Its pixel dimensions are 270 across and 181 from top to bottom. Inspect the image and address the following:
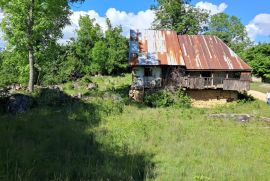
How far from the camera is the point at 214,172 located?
1218cm

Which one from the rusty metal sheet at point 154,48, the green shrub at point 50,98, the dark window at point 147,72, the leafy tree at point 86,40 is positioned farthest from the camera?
the leafy tree at point 86,40

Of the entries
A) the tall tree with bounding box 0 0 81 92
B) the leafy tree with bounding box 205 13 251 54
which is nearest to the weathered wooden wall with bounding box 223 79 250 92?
the tall tree with bounding box 0 0 81 92

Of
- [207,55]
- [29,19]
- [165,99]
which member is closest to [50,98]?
[29,19]

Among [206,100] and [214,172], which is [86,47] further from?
[214,172]

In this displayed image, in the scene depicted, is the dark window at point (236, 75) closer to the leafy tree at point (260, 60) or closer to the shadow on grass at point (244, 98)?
the shadow on grass at point (244, 98)

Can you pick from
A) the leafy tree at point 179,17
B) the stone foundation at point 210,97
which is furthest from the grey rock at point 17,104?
the leafy tree at point 179,17

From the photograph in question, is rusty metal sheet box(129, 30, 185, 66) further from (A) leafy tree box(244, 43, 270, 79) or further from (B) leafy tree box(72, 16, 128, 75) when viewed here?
(A) leafy tree box(244, 43, 270, 79)

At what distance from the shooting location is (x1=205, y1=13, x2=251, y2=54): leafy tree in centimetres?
7425

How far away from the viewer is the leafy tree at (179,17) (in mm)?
49094

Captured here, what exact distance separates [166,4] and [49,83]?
62.5 ft

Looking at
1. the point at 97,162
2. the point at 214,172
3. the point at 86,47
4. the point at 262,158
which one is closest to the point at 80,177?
the point at 97,162

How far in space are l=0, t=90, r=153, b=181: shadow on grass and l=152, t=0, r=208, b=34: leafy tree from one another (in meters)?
32.3

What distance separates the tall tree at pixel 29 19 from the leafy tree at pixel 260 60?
38.9 meters

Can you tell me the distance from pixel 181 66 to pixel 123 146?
21.5 metres
